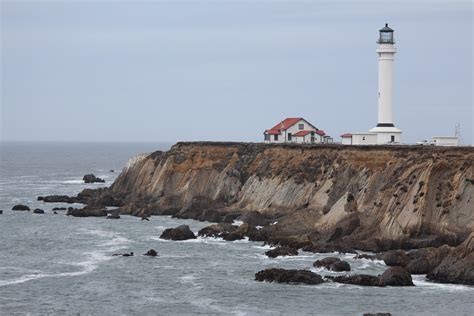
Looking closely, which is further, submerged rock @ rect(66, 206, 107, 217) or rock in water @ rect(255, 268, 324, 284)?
submerged rock @ rect(66, 206, 107, 217)

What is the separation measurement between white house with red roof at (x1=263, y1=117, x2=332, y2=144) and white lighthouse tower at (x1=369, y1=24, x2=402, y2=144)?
47.5 ft

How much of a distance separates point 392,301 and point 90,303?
14.4 meters

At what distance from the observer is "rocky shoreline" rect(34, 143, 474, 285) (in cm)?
5969

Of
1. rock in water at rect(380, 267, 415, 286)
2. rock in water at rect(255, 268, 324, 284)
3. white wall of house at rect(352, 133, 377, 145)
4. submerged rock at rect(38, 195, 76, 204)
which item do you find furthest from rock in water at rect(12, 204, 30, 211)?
rock in water at rect(380, 267, 415, 286)

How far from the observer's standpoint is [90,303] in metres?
45.6

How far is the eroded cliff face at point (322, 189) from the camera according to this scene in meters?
61.3

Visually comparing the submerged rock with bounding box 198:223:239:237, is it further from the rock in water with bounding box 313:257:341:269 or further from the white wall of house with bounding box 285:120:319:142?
the white wall of house with bounding box 285:120:319:142

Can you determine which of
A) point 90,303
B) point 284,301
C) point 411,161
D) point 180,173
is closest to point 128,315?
point 90,303

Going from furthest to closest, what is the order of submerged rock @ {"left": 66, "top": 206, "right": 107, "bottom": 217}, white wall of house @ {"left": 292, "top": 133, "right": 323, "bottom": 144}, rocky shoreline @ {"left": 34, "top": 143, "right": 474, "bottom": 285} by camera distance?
1. white wall of house @ {"left": 292, "top": 133, "right": 323, "bottom": 144}
2. submerged rock @ {"left": 66, "top": 206, "right": 107, "bottom": 217}
3. rocky shoreline @ {"left": 34, "top": 143, "right": 474, "bottom": 285}

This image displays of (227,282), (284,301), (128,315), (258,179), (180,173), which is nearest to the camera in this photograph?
(128,315)

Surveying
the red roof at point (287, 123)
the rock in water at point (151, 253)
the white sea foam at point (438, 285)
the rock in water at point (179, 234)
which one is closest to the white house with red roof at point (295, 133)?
the red roof at point (287, 123)

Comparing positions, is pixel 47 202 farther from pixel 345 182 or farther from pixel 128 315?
pixel 128 315

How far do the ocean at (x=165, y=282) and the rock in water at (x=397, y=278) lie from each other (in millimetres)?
601

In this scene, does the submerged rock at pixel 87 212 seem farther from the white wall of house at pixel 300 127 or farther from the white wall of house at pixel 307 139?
the white wall of house at pixel 300 127
